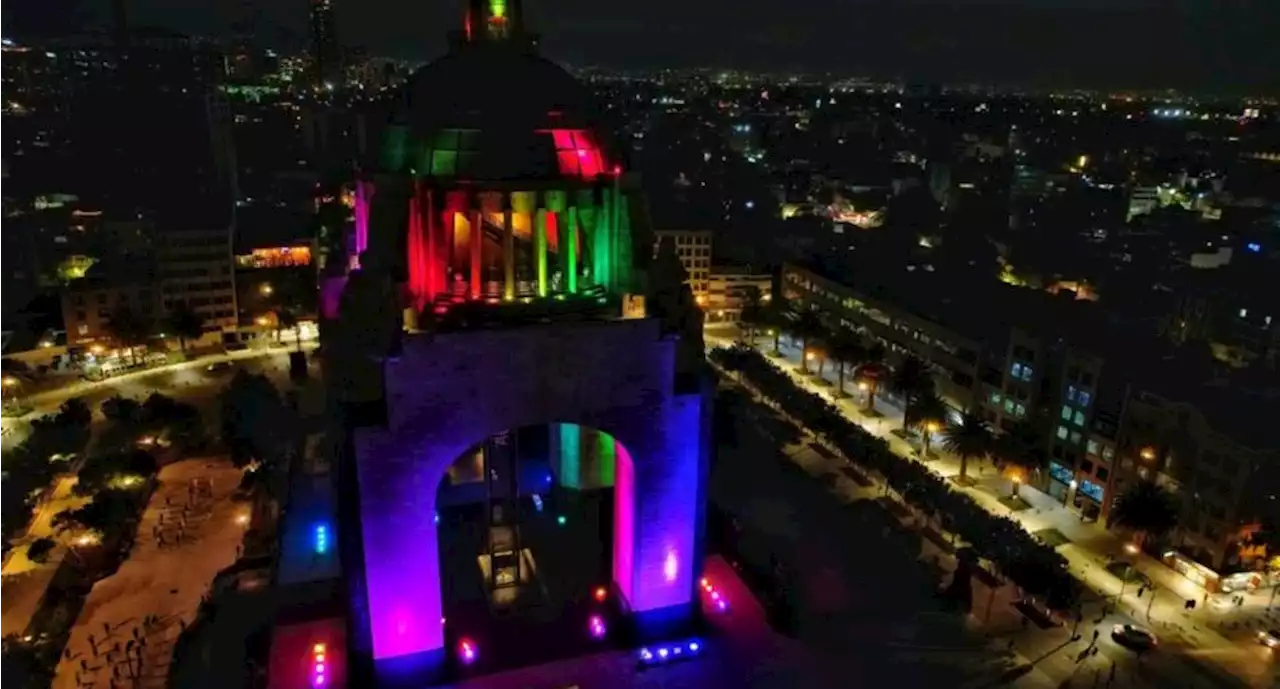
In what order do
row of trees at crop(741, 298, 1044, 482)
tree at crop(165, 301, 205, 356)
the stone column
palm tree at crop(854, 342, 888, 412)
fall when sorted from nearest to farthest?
the stone column, row of trees at crop(741, 298, 1044, 482), palm tree at crop(854, 342, 888, 412), tree at crop(165, 301, 205, 356)

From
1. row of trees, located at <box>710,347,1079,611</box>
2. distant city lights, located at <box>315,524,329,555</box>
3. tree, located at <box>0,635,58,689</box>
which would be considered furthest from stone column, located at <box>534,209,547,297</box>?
row of trees, located at <box>710,347,1079,611</box>

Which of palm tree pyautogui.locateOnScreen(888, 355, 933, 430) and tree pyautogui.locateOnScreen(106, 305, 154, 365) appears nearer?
palm tree pyautogui.locateOnScreen(888, 355, 933, 430)

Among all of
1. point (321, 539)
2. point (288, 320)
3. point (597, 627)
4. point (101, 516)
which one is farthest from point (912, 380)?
point (288, 320)

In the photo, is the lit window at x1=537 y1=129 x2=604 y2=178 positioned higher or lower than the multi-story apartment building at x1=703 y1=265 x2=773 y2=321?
higher

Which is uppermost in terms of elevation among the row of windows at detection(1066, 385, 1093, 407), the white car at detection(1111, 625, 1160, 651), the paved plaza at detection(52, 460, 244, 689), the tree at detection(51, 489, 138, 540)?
the row of windows at detection(1066, 385, 1093, 407)

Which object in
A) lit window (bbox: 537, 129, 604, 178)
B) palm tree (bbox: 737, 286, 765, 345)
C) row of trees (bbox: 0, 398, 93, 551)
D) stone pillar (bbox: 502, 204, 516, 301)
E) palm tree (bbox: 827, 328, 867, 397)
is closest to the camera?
stone pillar (bbox: 502, 204, 516, 301)

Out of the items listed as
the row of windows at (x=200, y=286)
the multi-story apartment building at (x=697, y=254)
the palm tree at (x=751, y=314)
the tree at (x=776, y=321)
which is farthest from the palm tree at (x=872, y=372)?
the row of windows at (x=200, y=286)

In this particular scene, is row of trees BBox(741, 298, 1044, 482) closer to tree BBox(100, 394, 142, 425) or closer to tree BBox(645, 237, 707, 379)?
tree BBox(645, 237, 707, 379)

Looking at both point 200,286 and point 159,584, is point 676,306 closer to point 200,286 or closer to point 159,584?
point 159,584
